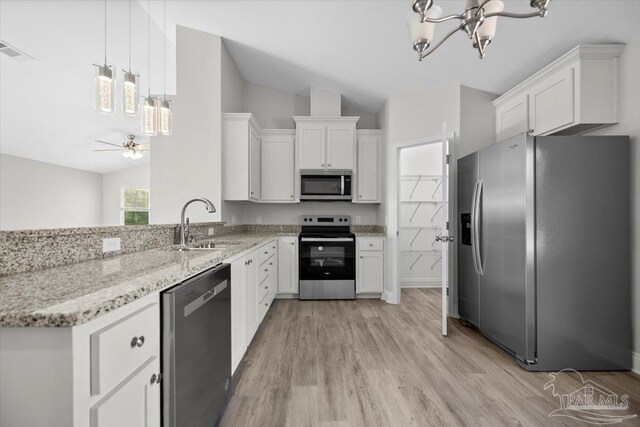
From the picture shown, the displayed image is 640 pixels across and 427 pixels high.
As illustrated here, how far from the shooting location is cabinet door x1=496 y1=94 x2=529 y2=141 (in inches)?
110

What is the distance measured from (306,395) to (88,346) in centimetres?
147

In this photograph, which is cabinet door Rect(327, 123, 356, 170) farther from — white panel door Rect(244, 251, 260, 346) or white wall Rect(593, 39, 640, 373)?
white wall Rect(593, 39, 640, 373)

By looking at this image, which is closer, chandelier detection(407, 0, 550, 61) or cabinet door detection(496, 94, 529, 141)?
chandelier detection(407, 0, 550, 61)

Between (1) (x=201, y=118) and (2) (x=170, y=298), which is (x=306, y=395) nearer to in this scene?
(2) (x=170, y=298)

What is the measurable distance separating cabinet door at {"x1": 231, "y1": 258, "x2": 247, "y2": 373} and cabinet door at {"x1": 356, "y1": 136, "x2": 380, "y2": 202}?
7.85ft

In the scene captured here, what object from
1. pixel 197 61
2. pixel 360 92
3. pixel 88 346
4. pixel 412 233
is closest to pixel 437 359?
pixel 88 346

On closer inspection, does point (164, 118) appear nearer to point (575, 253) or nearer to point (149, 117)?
point (149, 117)

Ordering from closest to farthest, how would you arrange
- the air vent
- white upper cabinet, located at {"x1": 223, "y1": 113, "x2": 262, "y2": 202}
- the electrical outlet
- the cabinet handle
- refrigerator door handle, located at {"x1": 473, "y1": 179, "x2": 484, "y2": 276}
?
the cabinet handle < the electrical outlet < refrigerator door handle, located at {"x1": 473, "y1": 179, "x2": 484, "y2": 276} < the air vent < white upper cabinet, located at {"x1": 223, "y1": 113, "x2": 262, "y2": 202}

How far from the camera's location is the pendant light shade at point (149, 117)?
6.77 ft

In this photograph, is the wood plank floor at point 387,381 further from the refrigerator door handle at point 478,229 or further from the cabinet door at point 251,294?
the refrigerator door handle at point 478,229

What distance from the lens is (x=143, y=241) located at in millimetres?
1856

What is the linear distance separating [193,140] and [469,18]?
289 centimetres

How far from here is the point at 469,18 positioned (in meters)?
1.38

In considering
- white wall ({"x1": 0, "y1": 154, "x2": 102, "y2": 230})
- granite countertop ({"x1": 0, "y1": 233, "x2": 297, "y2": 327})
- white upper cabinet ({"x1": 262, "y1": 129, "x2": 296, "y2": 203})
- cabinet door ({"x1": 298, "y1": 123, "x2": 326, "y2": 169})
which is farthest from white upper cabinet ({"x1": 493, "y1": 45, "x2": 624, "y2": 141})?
white wall ({"x1": 0, "y1": 154, "x2": 102, "y2": 230})
